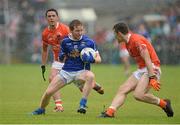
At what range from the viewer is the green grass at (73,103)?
15508 millimetres

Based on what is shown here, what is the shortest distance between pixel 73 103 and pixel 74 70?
3.45 metres

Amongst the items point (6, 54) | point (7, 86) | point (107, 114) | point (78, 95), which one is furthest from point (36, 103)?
point (6, 54)

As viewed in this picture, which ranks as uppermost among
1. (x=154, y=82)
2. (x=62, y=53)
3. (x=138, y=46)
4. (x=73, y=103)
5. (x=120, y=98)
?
(x=138, y=46)

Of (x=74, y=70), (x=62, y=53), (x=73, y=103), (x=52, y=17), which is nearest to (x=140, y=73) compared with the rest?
(x=74, y=70)

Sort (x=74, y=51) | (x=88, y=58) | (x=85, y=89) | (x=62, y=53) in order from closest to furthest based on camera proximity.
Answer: (x=88, y=58)
(x=85, y=89)
(x=74, y=51)
(x=62, y=53)

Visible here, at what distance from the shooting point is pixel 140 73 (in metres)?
16.2

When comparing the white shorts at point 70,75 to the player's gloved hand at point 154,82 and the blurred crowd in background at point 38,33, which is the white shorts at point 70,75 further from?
the blurred crowd in background at point 38,33

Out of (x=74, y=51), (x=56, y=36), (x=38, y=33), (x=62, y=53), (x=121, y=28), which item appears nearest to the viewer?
(x=121, y=28)

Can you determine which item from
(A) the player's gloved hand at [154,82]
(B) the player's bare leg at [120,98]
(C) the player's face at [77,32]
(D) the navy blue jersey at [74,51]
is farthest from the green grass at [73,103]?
Result: (C) the player's face at [77,32]

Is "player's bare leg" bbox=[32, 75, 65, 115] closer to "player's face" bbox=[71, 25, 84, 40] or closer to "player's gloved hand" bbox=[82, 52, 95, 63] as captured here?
"player's gloved hand" bbox=[82, 52, 95, 63]

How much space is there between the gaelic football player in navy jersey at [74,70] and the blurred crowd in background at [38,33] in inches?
991

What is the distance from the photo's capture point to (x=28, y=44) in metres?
43.2

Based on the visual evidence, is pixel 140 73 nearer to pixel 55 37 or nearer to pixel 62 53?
pixel 62 53

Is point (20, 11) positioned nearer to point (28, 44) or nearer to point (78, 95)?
point (28, 44)
